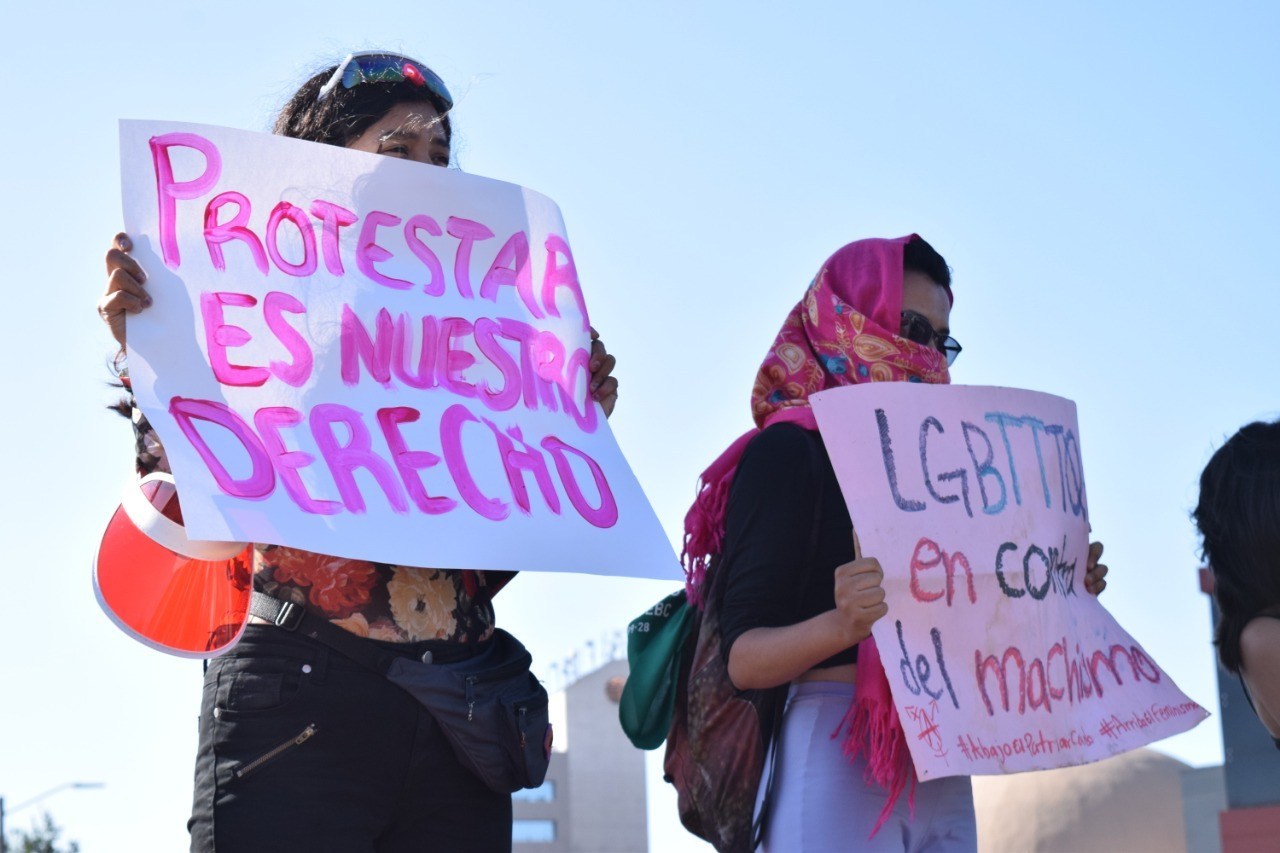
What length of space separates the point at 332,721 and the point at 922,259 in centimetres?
179

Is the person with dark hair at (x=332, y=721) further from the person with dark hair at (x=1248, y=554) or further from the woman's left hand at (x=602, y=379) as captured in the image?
the person with dark hair at (x=1248, y=554)

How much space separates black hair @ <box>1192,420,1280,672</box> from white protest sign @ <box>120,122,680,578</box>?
4.55 ft

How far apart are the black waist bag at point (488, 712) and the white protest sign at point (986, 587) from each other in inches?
29.1

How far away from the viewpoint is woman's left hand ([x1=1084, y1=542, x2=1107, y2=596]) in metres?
4.18

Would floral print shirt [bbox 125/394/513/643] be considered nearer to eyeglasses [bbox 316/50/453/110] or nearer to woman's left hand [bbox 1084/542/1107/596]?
eyeglasses [bbox 316/50/453/110]

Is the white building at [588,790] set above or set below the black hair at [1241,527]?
above

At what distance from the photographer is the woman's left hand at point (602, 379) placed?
4035 millimetres

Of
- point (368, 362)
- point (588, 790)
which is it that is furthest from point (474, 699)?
point (588, 790)

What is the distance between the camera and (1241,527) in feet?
13.5

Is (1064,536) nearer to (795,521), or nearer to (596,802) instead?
(795,521)

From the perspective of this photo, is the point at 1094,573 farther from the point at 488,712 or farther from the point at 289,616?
the point at 289,616

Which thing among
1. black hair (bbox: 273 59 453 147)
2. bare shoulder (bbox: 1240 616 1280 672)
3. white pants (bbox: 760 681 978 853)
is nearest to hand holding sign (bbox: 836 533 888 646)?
white pants (bbox: 760 681 978 853)

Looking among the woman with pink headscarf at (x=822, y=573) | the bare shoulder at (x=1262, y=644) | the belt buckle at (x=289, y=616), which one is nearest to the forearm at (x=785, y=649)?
the woman with pink headscarf at (x=822, y=573)

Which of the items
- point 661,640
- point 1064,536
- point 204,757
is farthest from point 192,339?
point 1064,536
